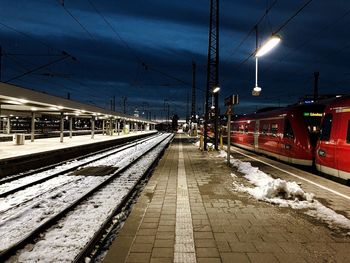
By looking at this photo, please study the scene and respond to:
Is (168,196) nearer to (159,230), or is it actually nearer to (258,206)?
(258,206)

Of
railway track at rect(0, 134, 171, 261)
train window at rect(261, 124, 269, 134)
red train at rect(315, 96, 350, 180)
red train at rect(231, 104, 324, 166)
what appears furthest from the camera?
train window at rect(261, 124, 269, 134)

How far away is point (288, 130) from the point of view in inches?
632

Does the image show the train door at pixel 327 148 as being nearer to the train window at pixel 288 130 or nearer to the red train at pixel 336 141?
the red train at pixel 336 141

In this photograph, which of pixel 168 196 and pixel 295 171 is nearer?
pixel 168 196

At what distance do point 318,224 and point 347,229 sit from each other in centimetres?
48

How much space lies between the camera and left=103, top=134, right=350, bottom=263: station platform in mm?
4767

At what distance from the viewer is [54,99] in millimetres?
22578

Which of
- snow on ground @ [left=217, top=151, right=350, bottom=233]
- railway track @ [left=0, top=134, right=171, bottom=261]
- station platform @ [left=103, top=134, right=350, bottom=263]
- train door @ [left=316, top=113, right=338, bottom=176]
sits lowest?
railway track @ [left=0, top=134, right=171, bottom=261]

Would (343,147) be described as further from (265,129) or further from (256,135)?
(256,135)

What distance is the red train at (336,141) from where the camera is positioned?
33.8 ft

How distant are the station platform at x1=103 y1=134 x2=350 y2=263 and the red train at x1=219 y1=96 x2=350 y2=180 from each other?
337 centimetres

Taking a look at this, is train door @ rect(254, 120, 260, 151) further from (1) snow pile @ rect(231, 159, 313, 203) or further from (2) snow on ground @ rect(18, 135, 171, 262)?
(2) snow on ground @ rect(18, 135, 171, 262)

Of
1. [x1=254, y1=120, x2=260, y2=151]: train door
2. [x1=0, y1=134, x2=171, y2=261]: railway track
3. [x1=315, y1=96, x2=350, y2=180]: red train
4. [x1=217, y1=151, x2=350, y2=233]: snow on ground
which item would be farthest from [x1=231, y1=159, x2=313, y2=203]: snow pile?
[x1=254, y1=120, x2=260, y2=151]: train door

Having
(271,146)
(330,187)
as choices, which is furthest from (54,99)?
(330,187)
